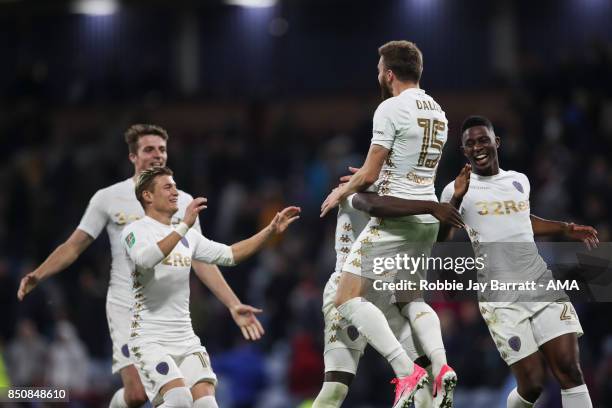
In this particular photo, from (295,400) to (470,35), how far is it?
33.2ft

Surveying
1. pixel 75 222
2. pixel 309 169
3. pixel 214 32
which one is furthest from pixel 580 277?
pixel 214 32

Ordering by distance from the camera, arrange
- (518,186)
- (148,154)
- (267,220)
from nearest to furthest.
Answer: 1. (518,186)
2. (148,154)
3. (267,220)

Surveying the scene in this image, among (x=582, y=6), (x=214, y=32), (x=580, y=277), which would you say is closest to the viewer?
(x=580, y=277)

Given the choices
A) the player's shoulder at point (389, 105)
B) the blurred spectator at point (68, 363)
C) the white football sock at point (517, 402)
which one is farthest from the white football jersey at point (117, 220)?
the blurred spectator at point (68, 363)

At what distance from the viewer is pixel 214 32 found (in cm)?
2509

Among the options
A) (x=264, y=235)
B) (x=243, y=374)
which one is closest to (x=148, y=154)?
(x=264, y=235)

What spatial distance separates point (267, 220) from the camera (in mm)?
17641

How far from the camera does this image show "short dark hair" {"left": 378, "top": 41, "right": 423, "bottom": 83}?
7.89 metres

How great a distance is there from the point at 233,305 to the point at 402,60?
7.26 ft

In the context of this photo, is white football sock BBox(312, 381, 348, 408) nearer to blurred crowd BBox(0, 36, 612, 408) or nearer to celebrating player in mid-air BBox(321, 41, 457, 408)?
celebrating player in mid-air BBox(321, 41, 457, 408)

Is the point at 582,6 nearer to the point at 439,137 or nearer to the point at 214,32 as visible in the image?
the point at 214,32

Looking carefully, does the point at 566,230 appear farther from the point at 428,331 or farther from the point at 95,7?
the point at 95,7

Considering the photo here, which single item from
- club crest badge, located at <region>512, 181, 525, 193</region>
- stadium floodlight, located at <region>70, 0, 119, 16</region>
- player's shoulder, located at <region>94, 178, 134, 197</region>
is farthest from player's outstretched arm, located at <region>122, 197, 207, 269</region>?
stadium floodlight, located at <region>70, 0, 119, 16</region>

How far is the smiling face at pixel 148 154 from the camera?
9000 millimetres
